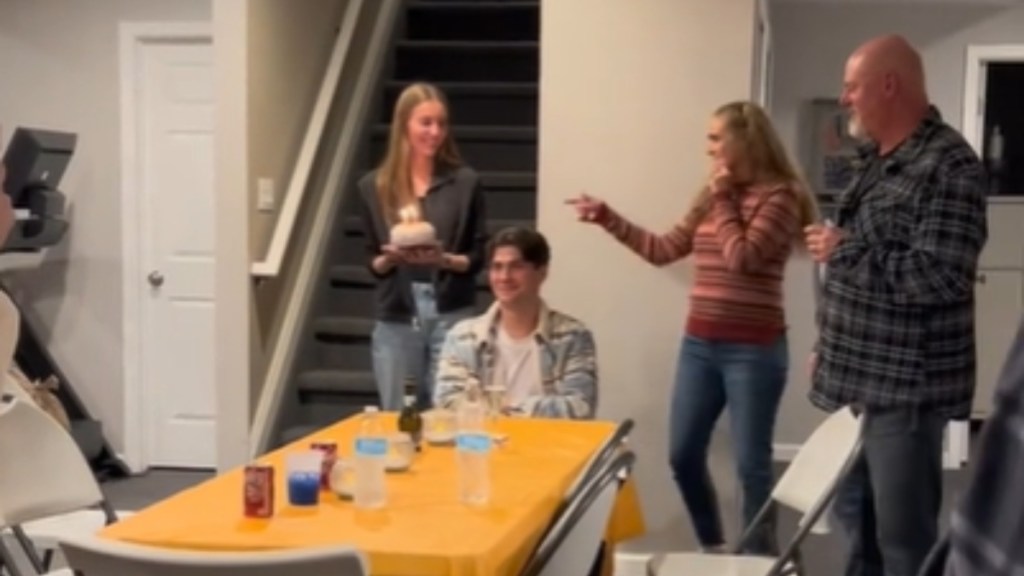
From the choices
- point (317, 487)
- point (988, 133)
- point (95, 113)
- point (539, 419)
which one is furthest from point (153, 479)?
point (988, 133)

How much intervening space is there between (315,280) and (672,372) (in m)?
1.73

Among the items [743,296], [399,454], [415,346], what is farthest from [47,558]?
[743,296]

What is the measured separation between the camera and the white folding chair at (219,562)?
64.1 inches

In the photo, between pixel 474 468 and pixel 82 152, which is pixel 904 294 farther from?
pixel 82 152

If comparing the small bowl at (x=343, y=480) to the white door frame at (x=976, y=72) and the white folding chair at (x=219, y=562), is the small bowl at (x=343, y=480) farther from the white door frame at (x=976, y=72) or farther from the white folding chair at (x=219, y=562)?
the white door frame at (x=976, y=72)

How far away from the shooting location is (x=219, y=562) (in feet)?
5.45

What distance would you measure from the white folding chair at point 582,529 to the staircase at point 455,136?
7.48 feet

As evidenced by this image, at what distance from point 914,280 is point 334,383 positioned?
8.89ft

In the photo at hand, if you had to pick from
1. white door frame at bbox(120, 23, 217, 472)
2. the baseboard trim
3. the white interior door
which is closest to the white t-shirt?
the white interior door

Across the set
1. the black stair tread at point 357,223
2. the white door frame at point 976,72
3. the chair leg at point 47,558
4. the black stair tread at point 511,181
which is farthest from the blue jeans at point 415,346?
the white door frame at point 976,72

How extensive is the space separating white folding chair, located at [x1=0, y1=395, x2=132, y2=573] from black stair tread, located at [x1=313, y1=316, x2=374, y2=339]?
212 cm

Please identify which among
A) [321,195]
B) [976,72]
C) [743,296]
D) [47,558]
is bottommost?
[47,558]

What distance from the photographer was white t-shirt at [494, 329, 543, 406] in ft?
10.4

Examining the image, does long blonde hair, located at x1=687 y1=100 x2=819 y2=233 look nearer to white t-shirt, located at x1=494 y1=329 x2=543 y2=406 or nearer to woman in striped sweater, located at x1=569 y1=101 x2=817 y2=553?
woman in striped sweater, located at x1=569 y1=101 x2=817 y2=553
